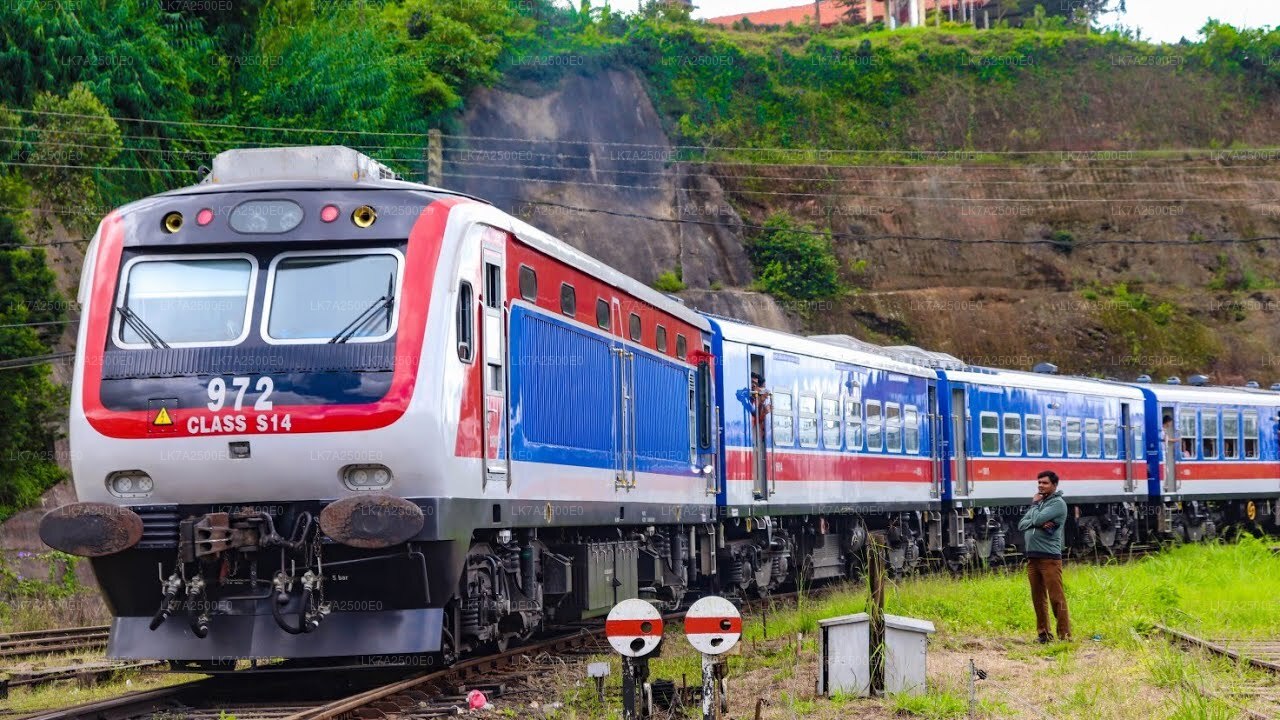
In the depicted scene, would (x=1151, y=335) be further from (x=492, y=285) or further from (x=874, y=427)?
(x=492, y=285)

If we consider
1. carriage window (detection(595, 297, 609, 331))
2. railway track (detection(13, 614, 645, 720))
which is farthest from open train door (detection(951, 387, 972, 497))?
railway track (detection(13, 614, 645, 720))

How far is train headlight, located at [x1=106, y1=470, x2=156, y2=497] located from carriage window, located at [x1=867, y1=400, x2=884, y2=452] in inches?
562

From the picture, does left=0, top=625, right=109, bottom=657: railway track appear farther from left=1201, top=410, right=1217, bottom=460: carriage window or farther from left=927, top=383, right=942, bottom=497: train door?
left=1201, top=410, right=1217, bottom=460: carriage window

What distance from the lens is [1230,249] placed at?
219ft

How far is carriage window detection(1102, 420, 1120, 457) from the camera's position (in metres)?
29.0

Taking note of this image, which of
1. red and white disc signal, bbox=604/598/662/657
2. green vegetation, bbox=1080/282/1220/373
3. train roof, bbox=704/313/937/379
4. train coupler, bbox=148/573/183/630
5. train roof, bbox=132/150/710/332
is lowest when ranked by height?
red and white disc signal, bbox=604/598/662/657

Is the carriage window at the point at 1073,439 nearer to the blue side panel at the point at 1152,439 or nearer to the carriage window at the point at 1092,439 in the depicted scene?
the carriage window at the point at 1092,439

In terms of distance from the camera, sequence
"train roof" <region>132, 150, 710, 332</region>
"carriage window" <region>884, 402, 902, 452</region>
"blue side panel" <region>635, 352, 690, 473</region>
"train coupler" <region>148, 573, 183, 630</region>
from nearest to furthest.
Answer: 1. "train coupler" <region>148, 573, 183, 630</region>
2. "train roof" <region>132, 150, 710, 332</region>
3. "blue side panel" <region>635, 352, 690, 473</region>
4. "carriage window" <region>884, 402, 902, 452</region>

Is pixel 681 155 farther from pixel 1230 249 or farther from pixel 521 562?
pixel 521 562

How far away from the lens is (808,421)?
20766 mm

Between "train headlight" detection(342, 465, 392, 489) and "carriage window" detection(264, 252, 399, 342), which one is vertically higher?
"carriage window" detection(264, 252, 399, 342)

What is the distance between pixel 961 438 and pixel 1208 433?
8523 millimetres

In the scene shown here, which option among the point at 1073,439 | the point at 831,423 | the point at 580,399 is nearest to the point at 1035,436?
the point at 1073,439

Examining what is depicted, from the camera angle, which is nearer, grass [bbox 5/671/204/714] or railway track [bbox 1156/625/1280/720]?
railway track [bbox 1156/625/1280/720]
